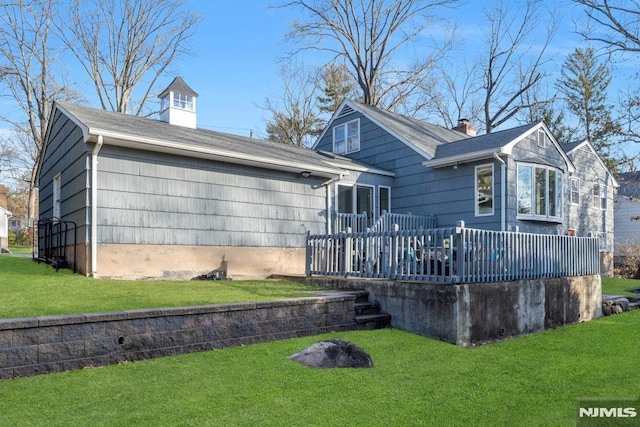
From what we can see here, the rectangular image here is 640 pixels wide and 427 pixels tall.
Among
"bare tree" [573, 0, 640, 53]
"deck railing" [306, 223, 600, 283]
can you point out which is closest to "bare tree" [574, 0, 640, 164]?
"bare tree" [573, 0, 640, 53]

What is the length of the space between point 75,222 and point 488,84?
2490cm

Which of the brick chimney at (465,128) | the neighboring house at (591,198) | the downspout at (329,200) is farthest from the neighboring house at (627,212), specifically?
the downspout at (329,200)

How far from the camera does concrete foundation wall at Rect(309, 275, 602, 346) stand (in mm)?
6773

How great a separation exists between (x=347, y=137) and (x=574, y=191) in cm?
880

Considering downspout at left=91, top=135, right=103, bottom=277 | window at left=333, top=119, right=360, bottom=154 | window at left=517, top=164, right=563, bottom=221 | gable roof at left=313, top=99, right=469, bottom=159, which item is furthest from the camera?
window at left=333, top=119, right=360, bottom=154

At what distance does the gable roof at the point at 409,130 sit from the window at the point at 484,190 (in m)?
1.60

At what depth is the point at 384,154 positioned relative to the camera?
1491 centimetres

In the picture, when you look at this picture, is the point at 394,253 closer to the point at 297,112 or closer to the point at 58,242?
the point at 58,242

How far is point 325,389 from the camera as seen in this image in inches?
173

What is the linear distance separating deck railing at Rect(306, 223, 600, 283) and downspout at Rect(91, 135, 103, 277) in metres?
4.09

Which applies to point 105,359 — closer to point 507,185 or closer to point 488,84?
point 507,185

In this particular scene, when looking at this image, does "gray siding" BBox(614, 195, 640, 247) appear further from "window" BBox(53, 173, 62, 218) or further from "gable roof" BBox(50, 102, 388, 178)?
"window" BBox(53, 173, 62, 218)

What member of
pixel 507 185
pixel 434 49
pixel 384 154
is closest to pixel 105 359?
pixel 507 185

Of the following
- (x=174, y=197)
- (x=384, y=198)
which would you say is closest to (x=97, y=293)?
(x=174, y=197)
